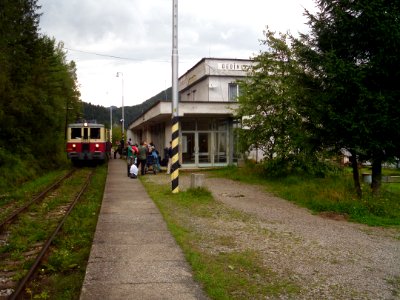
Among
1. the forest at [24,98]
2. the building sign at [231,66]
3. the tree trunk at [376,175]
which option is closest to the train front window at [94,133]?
the forest at [24,98]

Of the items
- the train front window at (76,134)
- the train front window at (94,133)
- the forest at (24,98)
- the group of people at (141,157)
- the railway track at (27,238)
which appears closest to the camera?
the railway track at (27,238)

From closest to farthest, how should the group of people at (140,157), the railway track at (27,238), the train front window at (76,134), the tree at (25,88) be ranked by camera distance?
1. the railway track at (27,238)
2. the group of people at (140,157)
3. the tree at (25,88)
4. the train front window at (76,134)

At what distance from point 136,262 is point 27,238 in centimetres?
329

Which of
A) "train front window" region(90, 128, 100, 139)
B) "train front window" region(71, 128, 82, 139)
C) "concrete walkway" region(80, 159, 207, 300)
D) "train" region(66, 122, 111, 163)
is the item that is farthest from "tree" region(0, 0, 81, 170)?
"concrete walkway" region(80, 159, 207, 300)

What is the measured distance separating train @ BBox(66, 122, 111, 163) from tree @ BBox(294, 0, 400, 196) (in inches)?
727

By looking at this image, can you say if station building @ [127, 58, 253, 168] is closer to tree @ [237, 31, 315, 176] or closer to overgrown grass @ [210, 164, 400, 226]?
tree @ [237, 31, 315, 176]

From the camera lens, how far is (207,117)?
2766 centimetres

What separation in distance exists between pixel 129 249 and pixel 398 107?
7983 millimetres

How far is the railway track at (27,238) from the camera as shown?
6.17 metres

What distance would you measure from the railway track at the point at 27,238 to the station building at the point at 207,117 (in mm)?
11940

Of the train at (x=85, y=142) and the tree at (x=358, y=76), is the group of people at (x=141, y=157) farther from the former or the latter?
the tree at (x=358, y=76)

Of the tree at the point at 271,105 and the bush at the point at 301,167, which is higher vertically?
the tree at the point at 271,105

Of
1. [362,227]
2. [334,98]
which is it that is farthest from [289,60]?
[362,227]

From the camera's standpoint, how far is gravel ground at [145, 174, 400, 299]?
589cm
